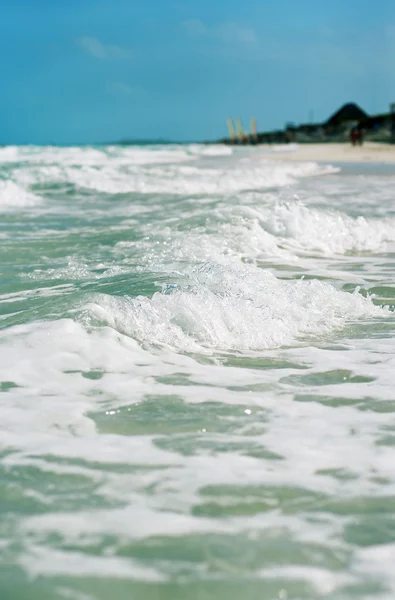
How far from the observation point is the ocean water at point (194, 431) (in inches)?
75.9

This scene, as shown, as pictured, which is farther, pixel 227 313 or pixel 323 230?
pixel 323 230

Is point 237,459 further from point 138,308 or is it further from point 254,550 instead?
point 138,308

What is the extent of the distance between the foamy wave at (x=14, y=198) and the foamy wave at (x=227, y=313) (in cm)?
826

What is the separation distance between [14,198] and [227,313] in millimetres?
9579

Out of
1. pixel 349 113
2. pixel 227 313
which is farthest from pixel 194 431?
pixel 349 113

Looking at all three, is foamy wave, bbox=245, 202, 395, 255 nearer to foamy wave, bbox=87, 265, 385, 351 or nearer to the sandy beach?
foamy wave, bbox=87, 265, 385, 351

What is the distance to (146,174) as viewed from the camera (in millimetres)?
19219

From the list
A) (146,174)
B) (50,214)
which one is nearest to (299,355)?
(50,214)

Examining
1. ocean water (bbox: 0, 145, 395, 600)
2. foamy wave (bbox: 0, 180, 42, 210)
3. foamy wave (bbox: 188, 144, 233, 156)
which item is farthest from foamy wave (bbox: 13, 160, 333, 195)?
foamy wave (bbox: 188, 144, 233, 156)

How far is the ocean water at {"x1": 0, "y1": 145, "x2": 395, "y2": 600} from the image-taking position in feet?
6.32

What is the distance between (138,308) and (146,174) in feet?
50.5

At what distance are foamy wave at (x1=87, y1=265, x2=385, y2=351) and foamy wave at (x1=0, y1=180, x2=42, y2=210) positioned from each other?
27.1 ft

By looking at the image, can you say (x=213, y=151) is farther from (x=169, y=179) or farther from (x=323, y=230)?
(x=323, y=230)

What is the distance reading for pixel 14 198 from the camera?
511 inches
